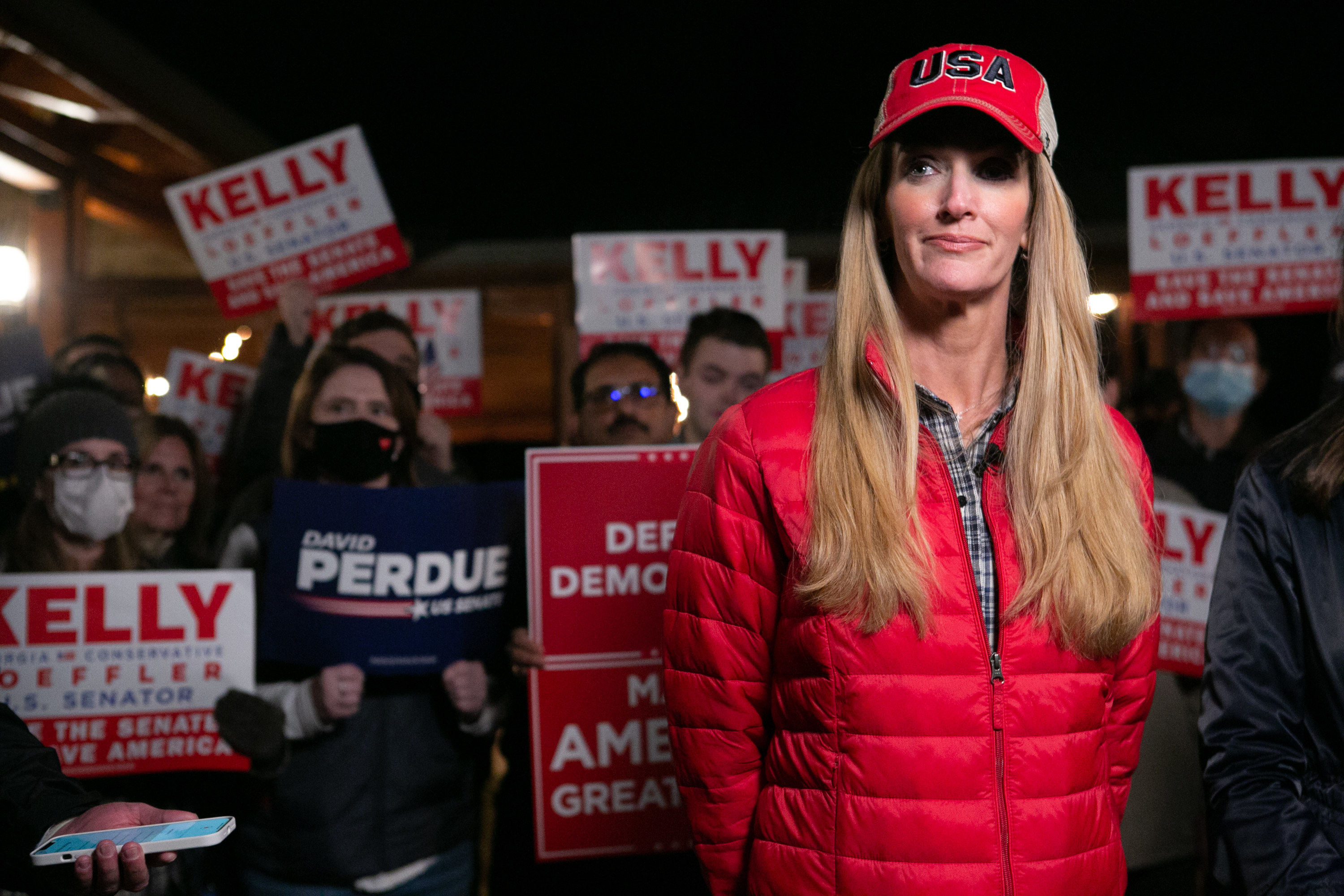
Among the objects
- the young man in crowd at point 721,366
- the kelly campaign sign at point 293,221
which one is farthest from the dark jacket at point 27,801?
the kelly campaign sign at point 293,221

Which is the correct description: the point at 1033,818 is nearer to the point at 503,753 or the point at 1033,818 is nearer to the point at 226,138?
the point at 503,753

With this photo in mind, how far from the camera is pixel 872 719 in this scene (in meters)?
1.54

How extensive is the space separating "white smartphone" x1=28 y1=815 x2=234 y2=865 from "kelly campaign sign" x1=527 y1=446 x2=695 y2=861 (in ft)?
3.89

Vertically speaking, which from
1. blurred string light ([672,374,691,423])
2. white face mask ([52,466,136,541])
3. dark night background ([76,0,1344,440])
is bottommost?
white face mask ([52,466,136,541])

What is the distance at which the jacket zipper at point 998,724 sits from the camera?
5.00 feet

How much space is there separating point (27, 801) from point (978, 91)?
165 cm

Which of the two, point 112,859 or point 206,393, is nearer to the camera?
point 112,859

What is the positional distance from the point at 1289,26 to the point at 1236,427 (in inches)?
Result: 174

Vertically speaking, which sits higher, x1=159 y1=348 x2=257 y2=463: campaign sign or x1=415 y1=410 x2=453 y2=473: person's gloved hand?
x1=159 y1=348 x2=257 y2=463: campaign sign

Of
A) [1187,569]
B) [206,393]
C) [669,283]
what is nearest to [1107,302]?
[669,283]

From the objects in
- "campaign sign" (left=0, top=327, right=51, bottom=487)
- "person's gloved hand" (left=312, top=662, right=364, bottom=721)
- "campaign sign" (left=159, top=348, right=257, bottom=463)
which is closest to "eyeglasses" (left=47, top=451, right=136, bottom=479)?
"campaign sign" (left=0, top=327, right=51, bottom=487)

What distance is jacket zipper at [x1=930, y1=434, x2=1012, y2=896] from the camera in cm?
152

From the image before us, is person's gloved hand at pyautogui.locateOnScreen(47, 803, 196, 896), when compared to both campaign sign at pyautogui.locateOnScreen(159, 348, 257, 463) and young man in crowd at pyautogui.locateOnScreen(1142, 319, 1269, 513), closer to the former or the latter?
Answer: campaign sign at pyautogui.locateOnScreen(159, 348, 257, 463)

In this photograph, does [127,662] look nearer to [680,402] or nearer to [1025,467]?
[680,402]
